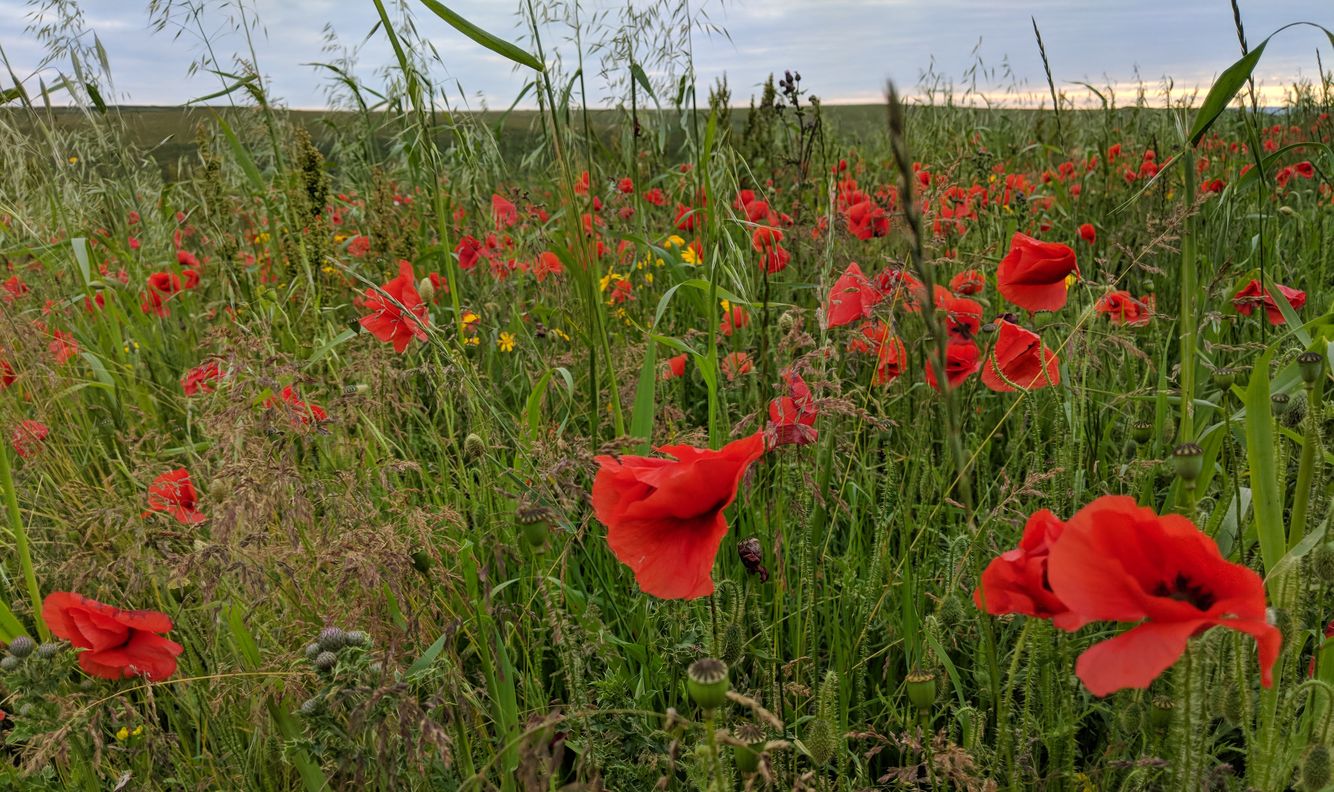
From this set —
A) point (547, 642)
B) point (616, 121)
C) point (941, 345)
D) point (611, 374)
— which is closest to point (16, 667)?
point (547, 642)

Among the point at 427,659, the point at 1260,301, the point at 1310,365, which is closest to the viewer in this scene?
the point at 1310,365

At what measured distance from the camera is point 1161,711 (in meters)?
1.05

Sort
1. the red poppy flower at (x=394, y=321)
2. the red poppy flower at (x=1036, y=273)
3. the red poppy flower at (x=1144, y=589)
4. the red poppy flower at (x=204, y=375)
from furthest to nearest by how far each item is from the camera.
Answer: the red poppy flower at (x=204, y=375) → the red poppy flower at (x=394, y=321) → the red poppy flower at (x=1036, y=273) → the red poppy flower at (x=1144, y=589)

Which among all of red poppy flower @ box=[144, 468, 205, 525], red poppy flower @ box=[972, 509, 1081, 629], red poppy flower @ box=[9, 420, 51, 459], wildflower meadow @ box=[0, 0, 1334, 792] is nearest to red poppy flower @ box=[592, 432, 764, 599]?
wildflower meadow @ box=[0, 0, 1334, 792]

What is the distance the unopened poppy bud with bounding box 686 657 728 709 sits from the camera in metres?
0.69

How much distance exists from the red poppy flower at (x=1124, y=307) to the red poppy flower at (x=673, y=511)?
104 cm

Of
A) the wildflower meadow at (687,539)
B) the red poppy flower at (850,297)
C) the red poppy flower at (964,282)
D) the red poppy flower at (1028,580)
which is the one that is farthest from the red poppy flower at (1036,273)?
the red poppy flower at (1028,580)

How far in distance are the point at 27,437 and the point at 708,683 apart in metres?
1.99

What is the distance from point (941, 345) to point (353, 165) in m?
3.80

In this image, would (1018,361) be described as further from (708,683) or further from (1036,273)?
(708,683)

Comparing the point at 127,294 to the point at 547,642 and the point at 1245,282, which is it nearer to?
the point at 547,642

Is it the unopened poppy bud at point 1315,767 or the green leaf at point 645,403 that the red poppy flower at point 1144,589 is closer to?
the unopened poppy bud at point 1315,767

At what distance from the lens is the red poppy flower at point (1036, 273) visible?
4.79 feet

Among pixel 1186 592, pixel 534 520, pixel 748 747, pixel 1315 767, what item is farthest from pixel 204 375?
pixel 1315 767
